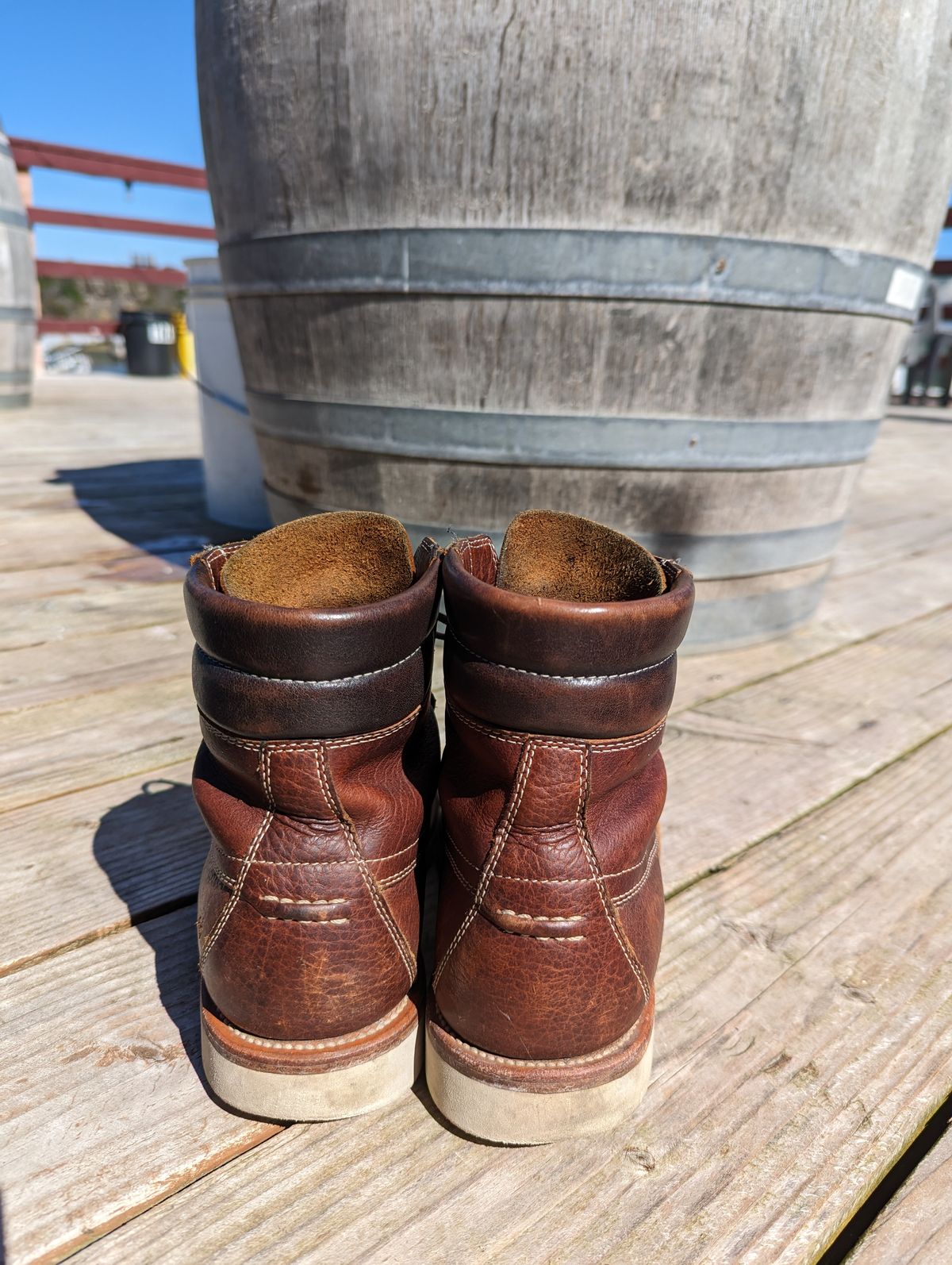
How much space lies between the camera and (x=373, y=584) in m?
0.80

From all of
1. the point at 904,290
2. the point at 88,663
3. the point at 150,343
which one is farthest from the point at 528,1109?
the point at 150,343

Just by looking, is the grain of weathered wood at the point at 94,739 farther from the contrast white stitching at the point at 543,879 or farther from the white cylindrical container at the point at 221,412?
the white cylindrical container at the point at 221,412

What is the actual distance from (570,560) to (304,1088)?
1.62 ft

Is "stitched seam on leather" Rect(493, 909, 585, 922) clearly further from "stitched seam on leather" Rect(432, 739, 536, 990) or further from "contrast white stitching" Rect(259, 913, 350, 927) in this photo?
"contrast white stitching" Rect(259, 913, 350, 927)

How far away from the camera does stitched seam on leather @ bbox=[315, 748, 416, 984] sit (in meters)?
0.65

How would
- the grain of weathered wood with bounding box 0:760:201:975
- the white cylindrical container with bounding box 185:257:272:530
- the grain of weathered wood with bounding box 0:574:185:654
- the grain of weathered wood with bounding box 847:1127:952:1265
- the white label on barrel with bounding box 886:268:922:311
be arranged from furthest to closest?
the white cylindrical container with bounding box 185:257:272:530
the grain of weathered wood with bounding box 0:574:185:654
the white label on barrel with bounding box 886:268:922:311
the grain of weathered wood with bounding box 0:760:201:975
the grain of weathered wood with bounding box 847:1127:952:1265

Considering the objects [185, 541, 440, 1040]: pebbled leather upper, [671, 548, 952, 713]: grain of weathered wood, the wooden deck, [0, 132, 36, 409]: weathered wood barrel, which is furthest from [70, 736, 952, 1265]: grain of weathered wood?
[0, 132, 36, 409]: weathered wood barrel

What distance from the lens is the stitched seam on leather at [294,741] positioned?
2.11ft

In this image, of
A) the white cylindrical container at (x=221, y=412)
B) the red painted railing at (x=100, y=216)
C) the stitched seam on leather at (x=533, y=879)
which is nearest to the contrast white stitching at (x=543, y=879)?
the stitched seam on leather at (x=533, y=879)

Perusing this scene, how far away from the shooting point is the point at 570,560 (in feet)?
2.57

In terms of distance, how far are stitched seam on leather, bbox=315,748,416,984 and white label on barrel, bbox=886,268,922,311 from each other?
1.32 metres

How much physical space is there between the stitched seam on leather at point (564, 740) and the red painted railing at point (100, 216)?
328 inches

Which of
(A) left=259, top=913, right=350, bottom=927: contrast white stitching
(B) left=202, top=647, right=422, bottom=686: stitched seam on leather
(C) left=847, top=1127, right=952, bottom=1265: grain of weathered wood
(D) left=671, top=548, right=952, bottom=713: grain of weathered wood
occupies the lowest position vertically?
(D) left=671, top=548, right=952, bottom=713: grain of weathered wood

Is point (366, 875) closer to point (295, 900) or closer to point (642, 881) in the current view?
point (295, 900)
